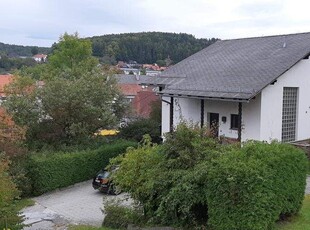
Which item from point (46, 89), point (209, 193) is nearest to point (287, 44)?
point (46, 89)

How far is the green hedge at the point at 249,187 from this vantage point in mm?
9930

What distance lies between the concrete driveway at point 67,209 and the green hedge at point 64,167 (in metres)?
0.49

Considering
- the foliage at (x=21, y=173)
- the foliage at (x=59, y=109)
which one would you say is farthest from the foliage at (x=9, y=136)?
the foliage at (x=59, y=109)

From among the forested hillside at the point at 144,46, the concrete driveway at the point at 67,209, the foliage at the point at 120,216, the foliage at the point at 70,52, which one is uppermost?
the forested hillside at the point at 144,46

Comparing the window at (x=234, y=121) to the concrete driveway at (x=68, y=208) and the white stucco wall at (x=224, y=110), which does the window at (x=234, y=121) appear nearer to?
the white stucco wall at (x=224, y=110)

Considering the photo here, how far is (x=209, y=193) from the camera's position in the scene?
34.6 ft

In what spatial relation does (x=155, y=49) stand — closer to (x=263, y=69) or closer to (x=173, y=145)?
(x=263, y=69)

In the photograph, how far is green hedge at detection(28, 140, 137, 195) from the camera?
2288cm

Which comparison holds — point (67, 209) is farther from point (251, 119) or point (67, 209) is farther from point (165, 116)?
point (165, 116)

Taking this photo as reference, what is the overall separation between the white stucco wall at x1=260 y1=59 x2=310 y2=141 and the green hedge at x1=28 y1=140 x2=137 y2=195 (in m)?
9.37

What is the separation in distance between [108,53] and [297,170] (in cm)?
12126

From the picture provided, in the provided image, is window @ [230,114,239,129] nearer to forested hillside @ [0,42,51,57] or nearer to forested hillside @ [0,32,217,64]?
forested hillside @ [0,32,217,64]

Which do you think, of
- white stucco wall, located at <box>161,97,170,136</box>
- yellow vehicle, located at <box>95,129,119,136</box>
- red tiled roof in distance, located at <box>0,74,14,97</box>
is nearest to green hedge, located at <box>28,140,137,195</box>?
yellow vehicle, located at <box>95,129,119,136</box>

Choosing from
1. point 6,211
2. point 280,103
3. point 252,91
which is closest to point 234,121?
point 280,103
